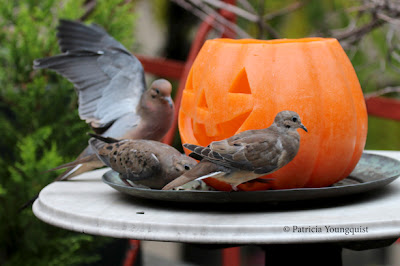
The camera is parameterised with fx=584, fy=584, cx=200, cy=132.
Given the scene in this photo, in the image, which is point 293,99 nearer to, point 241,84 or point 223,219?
point 241,84

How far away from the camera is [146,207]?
1.87 meters

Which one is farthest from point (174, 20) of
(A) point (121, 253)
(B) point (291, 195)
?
(B) point (291, 195)

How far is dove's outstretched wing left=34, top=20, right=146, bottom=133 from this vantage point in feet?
8.61

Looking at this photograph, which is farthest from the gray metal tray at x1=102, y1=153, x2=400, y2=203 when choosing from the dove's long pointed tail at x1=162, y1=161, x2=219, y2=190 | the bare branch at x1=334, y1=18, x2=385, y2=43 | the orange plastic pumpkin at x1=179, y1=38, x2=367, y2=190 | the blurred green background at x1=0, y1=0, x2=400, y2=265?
the bare branch at x1=334, y1=18, x2=385, y2=43

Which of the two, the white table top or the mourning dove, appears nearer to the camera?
the white table top

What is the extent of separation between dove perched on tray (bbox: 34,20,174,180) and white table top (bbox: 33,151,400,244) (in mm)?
569

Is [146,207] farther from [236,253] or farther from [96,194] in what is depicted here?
[236,253]

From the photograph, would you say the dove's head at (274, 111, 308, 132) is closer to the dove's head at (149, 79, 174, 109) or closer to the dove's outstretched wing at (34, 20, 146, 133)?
the dove's head at (149, 79, 174, 109)

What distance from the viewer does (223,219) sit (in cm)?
166

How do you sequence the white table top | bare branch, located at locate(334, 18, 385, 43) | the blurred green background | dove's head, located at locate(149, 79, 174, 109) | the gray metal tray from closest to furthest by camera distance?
the white table top, the gray metal tray, dove's head, located at locate(149, 79, 174, 109), the blurred green background, bare branch, located at locate(334, 18, 385, 43)

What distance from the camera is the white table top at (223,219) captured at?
1524 millimetres

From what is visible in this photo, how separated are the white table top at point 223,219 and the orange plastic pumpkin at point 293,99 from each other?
0.17 m

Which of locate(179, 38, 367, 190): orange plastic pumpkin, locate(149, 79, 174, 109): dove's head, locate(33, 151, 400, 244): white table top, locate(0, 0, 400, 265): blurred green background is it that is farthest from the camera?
locate(0, 0, 400, 265): blurred green background

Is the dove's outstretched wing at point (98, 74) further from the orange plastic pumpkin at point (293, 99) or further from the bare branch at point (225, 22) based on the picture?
the bare branch at point (225, 22)
